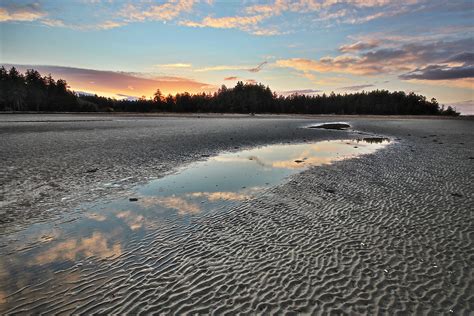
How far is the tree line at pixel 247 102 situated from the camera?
118 meters

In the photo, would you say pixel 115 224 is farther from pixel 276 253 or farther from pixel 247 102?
pixel 247 102

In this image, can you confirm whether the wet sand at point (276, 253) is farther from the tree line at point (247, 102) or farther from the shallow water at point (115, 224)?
the tree line at point (247, 102)

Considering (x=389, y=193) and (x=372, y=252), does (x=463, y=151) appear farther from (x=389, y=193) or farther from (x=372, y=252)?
(x=372, y=252)

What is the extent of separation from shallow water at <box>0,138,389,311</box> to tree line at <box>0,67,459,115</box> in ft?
400

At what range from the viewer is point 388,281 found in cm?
470

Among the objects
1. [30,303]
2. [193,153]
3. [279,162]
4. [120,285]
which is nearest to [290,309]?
[120,285]

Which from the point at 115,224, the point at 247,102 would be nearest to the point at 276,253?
the point at 115,224

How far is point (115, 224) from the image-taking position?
7016 mm

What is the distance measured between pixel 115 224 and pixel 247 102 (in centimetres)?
14259

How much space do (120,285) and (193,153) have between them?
43.0 feet

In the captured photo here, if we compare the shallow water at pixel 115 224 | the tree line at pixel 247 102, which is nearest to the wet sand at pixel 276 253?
the shallow water at pixel 115 224

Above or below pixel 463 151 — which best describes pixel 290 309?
below

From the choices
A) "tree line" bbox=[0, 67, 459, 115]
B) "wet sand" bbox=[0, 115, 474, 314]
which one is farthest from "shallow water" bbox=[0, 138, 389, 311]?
"tree line" bbox=[0, 67, 459, 115]

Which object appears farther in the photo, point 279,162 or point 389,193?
point 279,162
